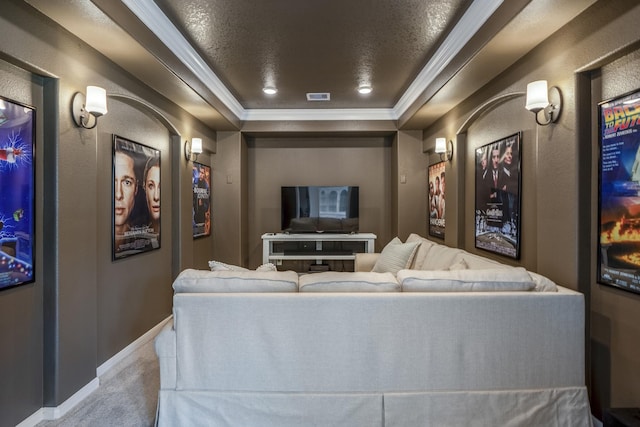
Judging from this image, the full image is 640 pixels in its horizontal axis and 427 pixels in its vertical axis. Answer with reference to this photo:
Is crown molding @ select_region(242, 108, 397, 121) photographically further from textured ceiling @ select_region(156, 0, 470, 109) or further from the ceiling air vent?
textured ceiling @ select_region(156, 0, 470, 109)

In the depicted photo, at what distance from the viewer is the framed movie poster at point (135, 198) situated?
115 inches

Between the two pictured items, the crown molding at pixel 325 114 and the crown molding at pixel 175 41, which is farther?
the crown molding at pixel 325 114

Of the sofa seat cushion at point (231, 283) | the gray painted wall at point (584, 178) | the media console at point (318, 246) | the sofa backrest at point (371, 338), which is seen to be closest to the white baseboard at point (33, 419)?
A: the sofa backrest at point (371, 338)

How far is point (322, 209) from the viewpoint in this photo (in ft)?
18.1

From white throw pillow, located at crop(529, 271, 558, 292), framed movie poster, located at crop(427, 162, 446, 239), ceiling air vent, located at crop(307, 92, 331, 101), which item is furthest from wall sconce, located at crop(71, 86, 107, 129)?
framed movie poster, located at crop(427, 162, 446, 239)

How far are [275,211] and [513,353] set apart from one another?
445 centimetres

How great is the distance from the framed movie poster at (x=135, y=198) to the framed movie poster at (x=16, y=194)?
0.79 m

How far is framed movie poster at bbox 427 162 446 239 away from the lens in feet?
14.7

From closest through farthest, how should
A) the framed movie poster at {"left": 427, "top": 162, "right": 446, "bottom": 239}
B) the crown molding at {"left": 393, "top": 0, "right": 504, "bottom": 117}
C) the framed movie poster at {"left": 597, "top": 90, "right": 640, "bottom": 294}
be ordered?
the framed movie poster at {"left": 597, "top": 90, "right": 640, "bottom": 294}
the crown molding at {"left": 393, "top": 0, "right": 504, "bottom": 117}
the framed movie poster at {"left": 427, "top": 162, "right": 446, "bottom": 239}

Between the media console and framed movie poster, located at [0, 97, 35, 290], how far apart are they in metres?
3.38

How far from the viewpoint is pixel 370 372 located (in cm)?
188

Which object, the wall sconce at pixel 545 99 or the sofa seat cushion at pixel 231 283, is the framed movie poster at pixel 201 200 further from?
the wall sconce at pixel 545 99

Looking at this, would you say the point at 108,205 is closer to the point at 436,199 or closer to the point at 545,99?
the point at 545,99

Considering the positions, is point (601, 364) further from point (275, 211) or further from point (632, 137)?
point (275, 211)
